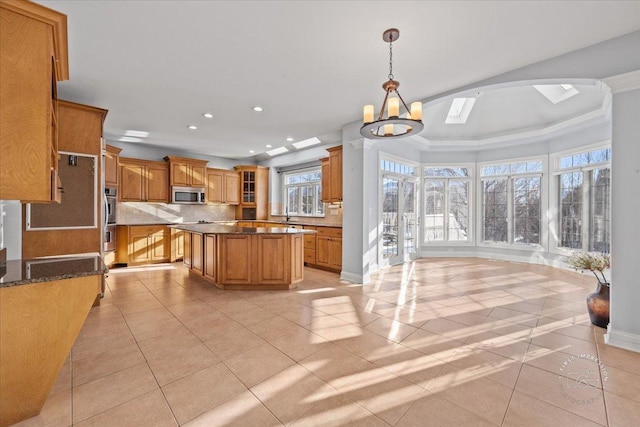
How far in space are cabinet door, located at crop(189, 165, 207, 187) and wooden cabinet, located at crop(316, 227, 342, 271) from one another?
3.49 metres

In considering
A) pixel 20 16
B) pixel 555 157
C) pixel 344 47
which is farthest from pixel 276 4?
pixel 555 157

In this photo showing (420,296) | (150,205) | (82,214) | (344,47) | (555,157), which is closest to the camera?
(344,47)

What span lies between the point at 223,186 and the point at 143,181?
1.92 m

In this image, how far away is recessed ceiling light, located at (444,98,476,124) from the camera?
608 cm

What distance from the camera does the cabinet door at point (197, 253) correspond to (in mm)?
4746

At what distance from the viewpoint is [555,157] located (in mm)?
5891

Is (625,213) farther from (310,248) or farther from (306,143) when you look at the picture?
(306,143)

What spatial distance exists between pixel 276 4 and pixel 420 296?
3.74 m

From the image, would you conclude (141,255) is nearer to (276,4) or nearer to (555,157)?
(276,4)

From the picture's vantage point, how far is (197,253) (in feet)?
16.1

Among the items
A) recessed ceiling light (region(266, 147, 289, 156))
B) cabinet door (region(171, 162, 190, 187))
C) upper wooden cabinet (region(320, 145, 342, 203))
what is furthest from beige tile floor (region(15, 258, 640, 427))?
recessed ceiling light (region(266, 147, 289, 156))

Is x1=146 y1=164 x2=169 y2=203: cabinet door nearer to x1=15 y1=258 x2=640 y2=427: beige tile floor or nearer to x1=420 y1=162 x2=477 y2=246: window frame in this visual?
x1=15 y1=258 x2=640 y2=427: beige tile floor

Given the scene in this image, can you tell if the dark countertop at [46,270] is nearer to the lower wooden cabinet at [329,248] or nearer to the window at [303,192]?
the lower wooden cabinet at [329,248]

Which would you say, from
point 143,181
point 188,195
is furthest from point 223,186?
point 143,181
